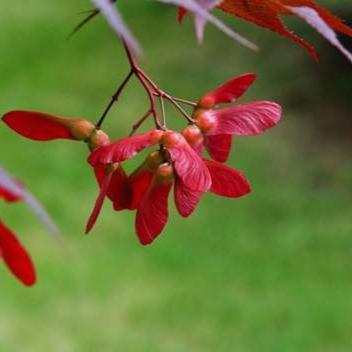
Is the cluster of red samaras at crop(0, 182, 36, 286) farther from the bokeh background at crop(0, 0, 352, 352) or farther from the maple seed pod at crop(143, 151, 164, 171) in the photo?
the bokeh background at crop(0, 0, 352, 352)

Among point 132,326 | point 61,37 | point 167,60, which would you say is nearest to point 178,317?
point 132,326

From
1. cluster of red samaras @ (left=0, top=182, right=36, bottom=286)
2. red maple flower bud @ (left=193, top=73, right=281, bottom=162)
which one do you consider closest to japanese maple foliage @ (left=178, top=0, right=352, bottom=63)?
red maple flower bud @ (left=193, top=73, right=281, bottom=162)

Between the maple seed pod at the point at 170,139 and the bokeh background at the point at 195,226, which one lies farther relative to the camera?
the bokeh background at the point at 195,226

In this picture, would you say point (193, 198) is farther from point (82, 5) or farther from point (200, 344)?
point (82, 5)

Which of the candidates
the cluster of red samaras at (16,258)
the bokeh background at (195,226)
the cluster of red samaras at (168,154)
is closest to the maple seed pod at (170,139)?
the cluster of red samaras at (168,154)

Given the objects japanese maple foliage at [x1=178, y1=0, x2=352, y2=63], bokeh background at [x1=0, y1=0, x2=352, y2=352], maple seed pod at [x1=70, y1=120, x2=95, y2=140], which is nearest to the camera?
japanese maple foliage at [x1=178, y1=0, x2=352, y2=63]

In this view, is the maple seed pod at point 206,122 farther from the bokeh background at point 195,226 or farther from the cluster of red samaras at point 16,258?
the bokeh background at point 195,226
